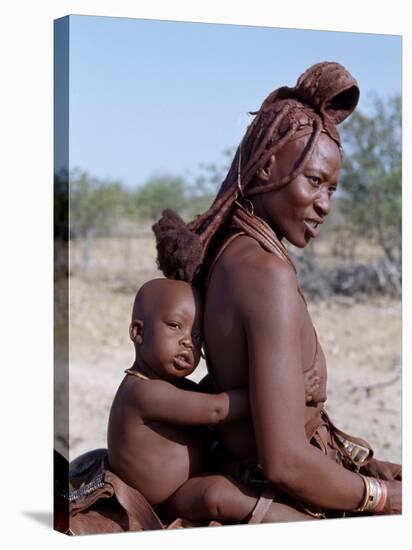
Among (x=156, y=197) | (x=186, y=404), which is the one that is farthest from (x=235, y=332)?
(x=156, y=197)

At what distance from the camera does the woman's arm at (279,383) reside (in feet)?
15.0

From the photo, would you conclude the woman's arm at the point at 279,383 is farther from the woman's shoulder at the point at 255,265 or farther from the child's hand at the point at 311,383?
the child's hand at the point at 311,383

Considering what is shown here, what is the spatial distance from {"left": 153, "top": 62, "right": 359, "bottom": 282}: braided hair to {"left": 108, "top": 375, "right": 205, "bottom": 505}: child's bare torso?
56cm

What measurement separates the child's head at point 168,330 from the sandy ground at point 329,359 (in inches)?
222

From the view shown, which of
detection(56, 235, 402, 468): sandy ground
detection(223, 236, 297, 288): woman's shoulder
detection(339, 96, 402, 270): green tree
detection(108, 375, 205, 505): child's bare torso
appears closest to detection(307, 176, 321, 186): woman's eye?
detection(223, 236, 297, 288): woman's shoulder

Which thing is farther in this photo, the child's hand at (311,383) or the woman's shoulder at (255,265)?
the child's hand at (311,383)

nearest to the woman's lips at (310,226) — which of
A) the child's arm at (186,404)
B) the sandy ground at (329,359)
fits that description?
the child's arm at (186,404)

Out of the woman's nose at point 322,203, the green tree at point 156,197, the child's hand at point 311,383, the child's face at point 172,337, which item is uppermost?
the green tree at point 156,197

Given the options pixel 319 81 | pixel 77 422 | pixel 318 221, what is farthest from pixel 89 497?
pixel 77 422

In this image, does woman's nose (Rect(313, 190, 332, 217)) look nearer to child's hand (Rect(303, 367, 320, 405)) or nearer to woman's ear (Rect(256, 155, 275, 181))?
woman's ear (Rect(256, 155, 275, 181))

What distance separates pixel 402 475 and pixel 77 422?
6.15m

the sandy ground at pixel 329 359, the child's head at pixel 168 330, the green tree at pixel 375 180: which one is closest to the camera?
the child's head at pixel 168 330

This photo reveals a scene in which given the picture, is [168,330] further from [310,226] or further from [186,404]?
[310,226]

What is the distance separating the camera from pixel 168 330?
4699mm
